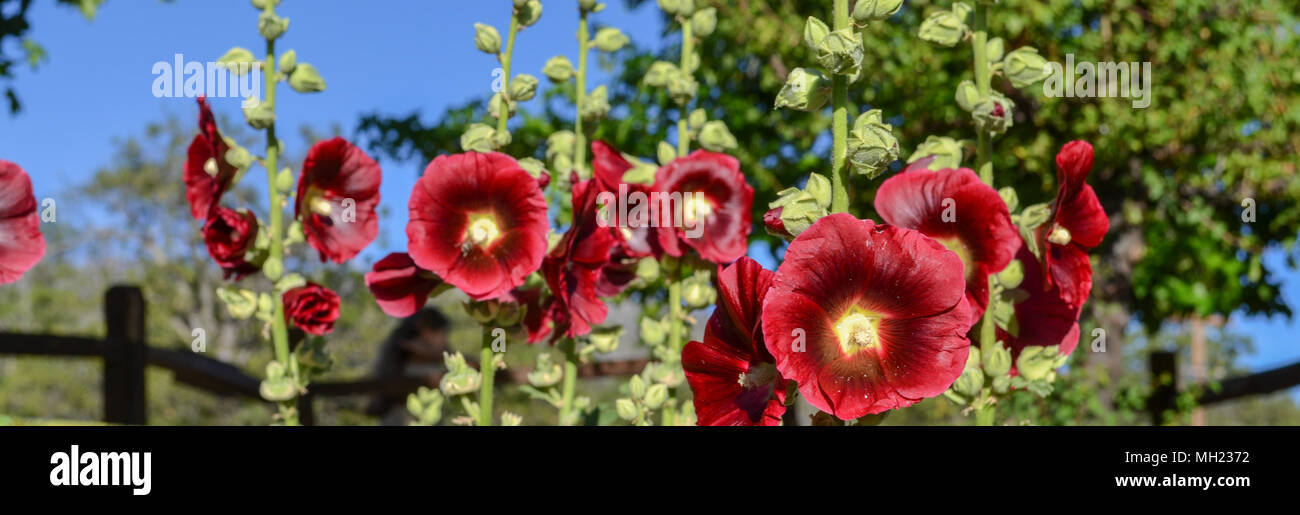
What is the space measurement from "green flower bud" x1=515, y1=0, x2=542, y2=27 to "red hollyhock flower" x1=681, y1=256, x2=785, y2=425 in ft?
1.89

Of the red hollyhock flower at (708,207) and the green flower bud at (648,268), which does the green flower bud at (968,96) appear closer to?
the red hollyhock flower at (708,207)

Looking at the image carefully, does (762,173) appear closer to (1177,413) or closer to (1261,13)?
(1177,413)

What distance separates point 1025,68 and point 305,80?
2.99 ft

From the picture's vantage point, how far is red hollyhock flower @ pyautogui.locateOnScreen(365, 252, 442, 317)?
1307mm

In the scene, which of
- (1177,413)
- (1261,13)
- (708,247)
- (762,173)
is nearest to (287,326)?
(708,247)

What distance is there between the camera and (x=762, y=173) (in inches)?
200

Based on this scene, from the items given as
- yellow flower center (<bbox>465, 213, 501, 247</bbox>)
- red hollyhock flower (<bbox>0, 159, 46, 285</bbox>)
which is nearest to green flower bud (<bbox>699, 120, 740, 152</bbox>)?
yellow flower center (<bbox>465, 213, 501, 247</bbox>)

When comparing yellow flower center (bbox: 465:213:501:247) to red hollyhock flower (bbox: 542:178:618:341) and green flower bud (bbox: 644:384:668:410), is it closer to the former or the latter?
red hollyhock flower (bbox: 542:178:618:341)

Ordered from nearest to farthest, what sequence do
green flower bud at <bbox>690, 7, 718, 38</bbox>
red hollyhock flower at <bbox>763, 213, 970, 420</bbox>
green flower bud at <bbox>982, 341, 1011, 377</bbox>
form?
red hollyhock flower at <bbox>763, 213, 970, 420</bbox>
green flower bud at <bbox>982, 341, 1011, 377</bbox>
green flower bud at <bbox>690, 7, 718, 38</bbox>

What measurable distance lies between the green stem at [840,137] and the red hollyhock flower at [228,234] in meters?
0.78

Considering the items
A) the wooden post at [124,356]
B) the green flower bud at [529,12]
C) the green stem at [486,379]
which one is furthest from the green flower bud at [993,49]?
the wooden post at [124,356]
